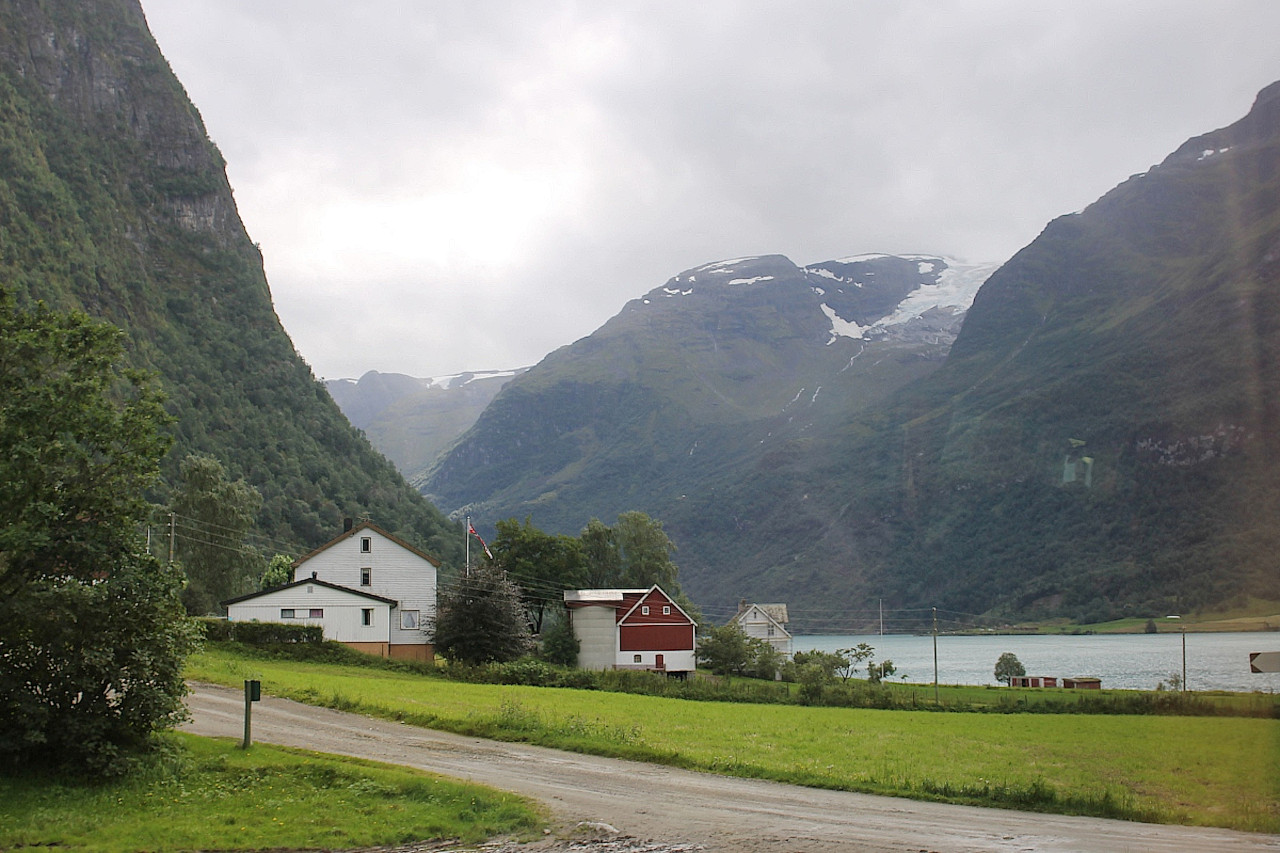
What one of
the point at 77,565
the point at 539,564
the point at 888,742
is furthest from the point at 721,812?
the point at 539,564

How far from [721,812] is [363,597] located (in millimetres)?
49443

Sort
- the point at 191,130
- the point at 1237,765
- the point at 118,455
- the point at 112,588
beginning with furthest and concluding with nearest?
the point at 191,130, the point at 1237,765, the point at 118,455, the point at 112,588

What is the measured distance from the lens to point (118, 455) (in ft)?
72.4

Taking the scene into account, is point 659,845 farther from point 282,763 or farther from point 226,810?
point 282,763

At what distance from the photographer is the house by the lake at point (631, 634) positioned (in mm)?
78188

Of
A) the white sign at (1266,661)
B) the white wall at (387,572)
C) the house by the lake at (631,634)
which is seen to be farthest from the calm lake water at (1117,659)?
the white sign at (1266,661)

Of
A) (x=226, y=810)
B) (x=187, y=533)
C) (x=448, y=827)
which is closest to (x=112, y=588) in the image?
(x=226, y=810)

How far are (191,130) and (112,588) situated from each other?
192m

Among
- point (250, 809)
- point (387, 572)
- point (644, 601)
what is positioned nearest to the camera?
point (250, 809)

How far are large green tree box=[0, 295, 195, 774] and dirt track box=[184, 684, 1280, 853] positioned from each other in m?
5.96

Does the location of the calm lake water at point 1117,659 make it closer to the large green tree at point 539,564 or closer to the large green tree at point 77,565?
the large green tree at point 539,564

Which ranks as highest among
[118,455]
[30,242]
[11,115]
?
[11,115]

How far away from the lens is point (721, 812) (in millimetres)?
20016

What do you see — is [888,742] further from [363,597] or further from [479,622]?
[363,597]
